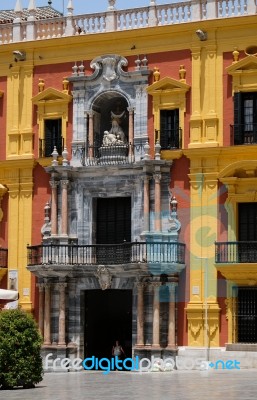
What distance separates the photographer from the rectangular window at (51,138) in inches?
1578

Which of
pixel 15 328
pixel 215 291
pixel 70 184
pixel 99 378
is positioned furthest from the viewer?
pixel 70 184

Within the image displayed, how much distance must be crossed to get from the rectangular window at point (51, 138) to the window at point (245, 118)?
748 centimetres

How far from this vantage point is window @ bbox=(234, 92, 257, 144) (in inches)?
1449

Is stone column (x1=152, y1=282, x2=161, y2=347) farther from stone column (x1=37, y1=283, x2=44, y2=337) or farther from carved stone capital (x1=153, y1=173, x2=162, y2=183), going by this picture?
stone column (x1=37, y1=283, x2=44, y2=337)

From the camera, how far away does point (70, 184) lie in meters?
39.2

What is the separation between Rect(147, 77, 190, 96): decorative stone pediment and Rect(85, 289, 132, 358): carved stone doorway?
8.12 metres

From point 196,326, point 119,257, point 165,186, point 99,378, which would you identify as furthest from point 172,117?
point 99,378

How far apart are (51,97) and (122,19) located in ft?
14.0

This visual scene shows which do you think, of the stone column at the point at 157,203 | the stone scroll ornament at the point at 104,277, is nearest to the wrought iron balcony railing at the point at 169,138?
the stone column at the point at 157,203

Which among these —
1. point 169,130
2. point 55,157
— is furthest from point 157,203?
point 55,157

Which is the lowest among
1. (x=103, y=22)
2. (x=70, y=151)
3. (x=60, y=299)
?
(x=60, y=299)

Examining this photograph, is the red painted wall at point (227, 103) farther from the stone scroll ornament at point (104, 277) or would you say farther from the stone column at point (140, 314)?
the stone scroll ornament at point (104, 277)

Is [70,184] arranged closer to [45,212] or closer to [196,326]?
[45,212]

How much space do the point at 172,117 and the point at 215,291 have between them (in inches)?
278
